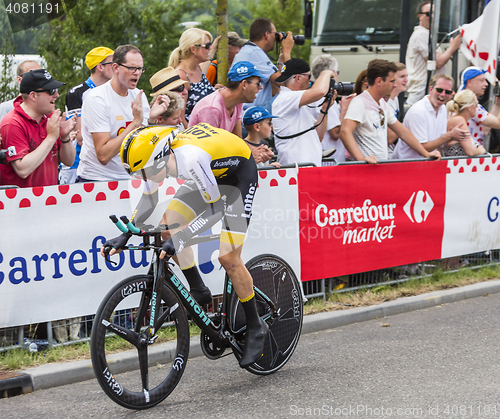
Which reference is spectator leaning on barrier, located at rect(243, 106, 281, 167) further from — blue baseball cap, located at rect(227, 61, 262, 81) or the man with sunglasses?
the man with sunglasses

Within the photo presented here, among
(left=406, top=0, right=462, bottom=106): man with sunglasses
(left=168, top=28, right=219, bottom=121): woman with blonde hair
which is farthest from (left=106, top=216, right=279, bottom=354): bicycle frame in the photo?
(left=406, top=0, right=462, bottom=106): man with sunglasses

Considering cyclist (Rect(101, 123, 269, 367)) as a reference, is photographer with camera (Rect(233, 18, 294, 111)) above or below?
above

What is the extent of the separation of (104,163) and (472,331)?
141 inches

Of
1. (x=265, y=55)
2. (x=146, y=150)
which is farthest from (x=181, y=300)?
(x=265, y=55)

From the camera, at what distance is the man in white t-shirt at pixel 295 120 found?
21.2 feet

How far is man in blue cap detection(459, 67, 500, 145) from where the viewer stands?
8.52 metres

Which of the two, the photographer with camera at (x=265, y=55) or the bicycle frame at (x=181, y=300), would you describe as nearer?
the bicycle frame at (x=181, y=300)

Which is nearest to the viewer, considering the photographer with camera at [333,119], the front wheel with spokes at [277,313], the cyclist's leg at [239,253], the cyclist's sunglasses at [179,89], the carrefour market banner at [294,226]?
the cyclist's leg at [239,253]

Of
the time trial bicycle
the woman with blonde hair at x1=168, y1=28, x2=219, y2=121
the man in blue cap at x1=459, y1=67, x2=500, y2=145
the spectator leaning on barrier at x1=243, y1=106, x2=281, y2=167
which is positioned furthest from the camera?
the man in blue cap at x1=459, y1=67, x2=500, y2=145

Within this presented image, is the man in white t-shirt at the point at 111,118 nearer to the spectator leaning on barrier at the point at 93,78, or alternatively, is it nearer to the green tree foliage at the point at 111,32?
the spectator leaning on barrier at the point at 93,78

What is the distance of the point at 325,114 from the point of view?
22.2ft

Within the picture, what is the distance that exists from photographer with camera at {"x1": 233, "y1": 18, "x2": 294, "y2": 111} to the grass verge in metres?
2.24

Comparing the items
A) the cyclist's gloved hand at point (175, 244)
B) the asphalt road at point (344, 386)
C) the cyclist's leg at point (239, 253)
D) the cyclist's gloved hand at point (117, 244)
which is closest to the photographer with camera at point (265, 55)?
the cyclist's leg at point (239, 253)

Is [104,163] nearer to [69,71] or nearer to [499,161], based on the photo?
[499,161]
